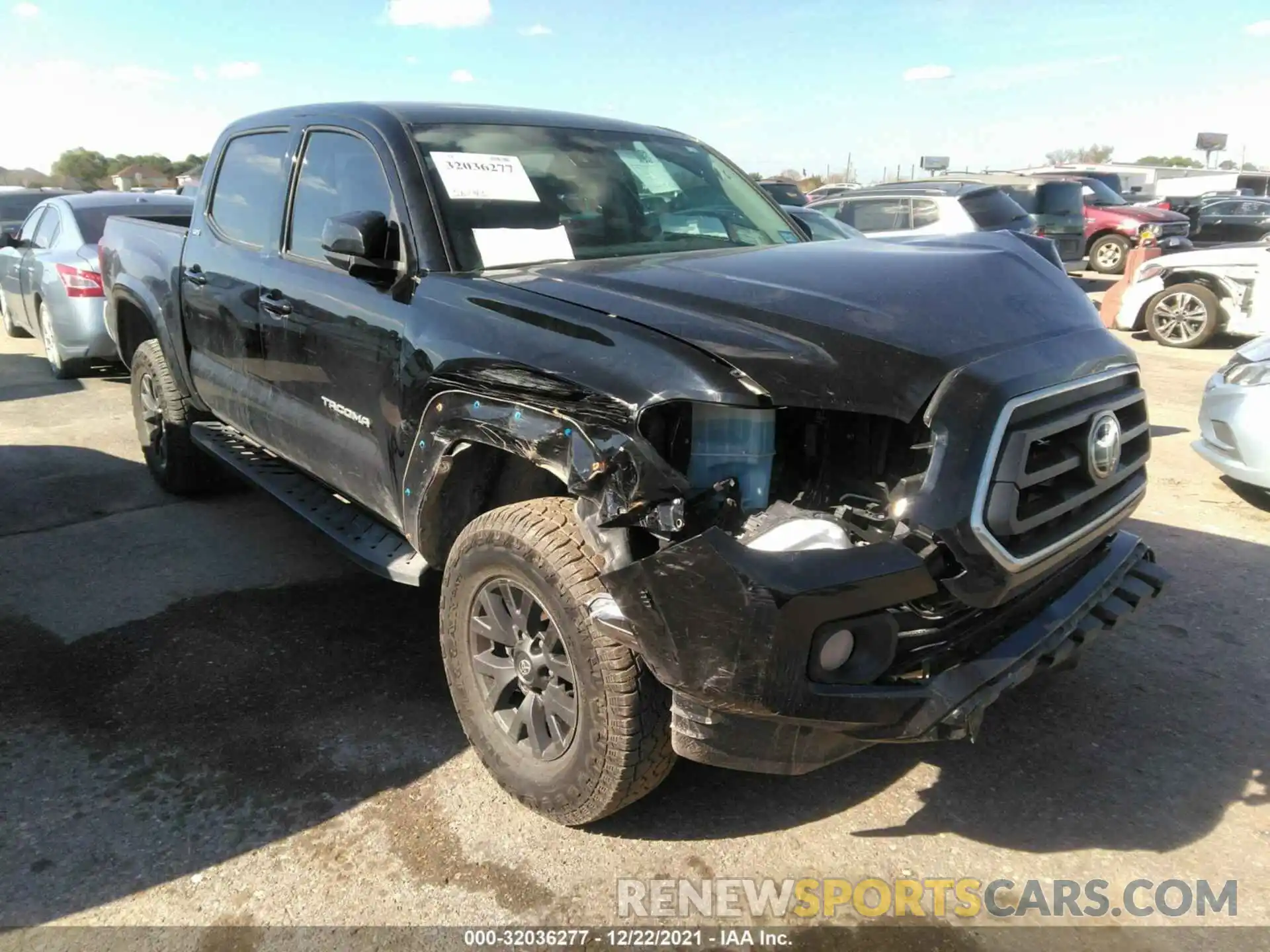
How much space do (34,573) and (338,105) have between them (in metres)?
2.73

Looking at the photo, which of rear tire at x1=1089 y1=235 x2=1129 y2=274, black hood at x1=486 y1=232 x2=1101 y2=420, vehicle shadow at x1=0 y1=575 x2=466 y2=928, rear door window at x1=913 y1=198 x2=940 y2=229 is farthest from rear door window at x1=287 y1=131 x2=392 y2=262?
rear tire at x1=1089 y1=235 x2=1129 y2=274

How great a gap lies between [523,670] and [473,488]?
23.5 inches

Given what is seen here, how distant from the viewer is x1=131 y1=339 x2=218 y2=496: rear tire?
521cm

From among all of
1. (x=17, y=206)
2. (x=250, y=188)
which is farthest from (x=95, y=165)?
(x=250, y=188)

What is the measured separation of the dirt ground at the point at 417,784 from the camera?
251 cm

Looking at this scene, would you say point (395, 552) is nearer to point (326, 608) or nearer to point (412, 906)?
point (326, 608)

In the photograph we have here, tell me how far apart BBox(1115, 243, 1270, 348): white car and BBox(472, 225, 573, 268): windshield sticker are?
29.7ft

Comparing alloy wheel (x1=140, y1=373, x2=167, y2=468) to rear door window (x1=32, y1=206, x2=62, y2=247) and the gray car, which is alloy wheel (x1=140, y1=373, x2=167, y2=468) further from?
rear door window (x1=32, y1=206, x2=62, y2=247)

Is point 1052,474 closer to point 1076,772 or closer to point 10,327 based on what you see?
point 1076,772

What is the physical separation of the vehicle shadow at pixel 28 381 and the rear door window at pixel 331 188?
5.86 metres

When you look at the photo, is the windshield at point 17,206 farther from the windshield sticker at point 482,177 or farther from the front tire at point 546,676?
the front tire at point 546,676

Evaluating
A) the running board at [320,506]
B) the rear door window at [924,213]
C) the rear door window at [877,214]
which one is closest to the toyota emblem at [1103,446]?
the running board at [320,506]

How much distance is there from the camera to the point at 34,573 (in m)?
4.53

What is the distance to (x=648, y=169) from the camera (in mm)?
3756
